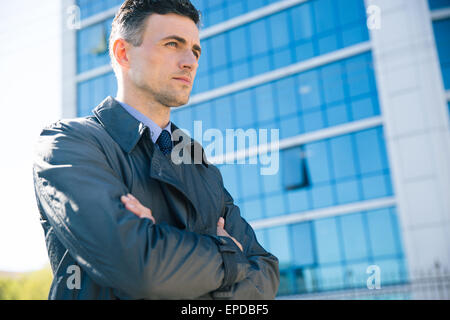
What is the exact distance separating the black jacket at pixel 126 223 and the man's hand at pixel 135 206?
0.03m

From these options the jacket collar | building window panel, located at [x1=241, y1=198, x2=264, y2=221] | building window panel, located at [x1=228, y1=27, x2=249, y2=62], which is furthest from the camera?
building window panel, located at [x1=228, y1=27, x2=249, y2=62]

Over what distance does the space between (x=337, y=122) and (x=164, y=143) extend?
17015 mm

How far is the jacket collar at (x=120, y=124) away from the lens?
6.19 ft

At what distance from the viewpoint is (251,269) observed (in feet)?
6.16

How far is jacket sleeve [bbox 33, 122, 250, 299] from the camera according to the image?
4.84 ft

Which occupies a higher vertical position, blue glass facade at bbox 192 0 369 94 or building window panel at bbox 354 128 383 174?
blue glass facade at bbox 192 0 369 94

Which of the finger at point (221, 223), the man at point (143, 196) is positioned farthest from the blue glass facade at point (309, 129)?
the man at point (143, 196)

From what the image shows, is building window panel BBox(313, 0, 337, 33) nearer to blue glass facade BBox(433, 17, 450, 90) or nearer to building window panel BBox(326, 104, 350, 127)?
building window panel BBox(326, 104, 350, 127)

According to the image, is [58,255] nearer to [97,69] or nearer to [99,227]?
[99,227]

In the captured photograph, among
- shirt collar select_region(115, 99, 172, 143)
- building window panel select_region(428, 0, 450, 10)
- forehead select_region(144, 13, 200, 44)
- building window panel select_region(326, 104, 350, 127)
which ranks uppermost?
building window panel select_region(428, 0, 450, 10)

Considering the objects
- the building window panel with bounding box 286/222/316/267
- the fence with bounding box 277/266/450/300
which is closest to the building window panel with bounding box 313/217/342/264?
the building window panel with bounding box 286/222/316/267

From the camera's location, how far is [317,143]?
18.7 metres
